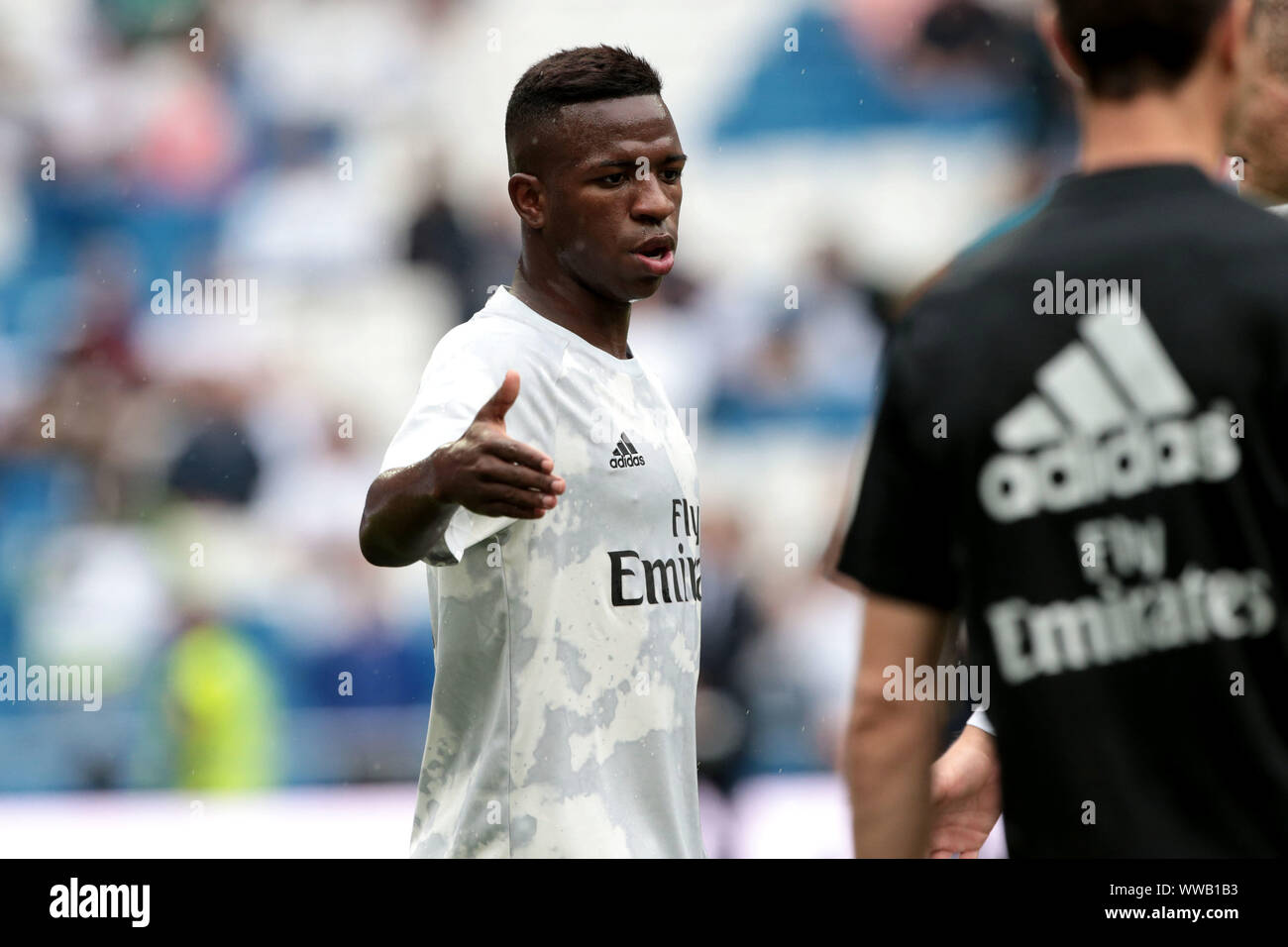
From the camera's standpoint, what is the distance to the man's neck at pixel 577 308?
2.88 m

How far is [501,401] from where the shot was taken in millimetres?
2293

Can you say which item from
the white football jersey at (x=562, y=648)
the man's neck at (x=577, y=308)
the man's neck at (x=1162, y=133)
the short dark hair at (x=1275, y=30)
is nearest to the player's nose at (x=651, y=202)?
the man's neck at (x=577, y=308)

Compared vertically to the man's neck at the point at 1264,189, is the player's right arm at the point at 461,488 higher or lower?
lower

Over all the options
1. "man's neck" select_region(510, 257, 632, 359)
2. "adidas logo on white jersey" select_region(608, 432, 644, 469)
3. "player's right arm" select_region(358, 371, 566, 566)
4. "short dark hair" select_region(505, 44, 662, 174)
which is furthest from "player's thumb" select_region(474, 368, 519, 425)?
"short dark hair" select_region(505, 44, 662, 174)

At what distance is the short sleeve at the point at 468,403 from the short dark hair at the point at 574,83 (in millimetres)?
452

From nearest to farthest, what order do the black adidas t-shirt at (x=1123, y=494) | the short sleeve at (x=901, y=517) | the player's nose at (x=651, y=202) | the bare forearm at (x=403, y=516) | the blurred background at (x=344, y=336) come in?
the black adidas t-shirt at (x=1123, y=494), the short sleeve at (x=901, y=517), the bare forearm at (x=403, y=516), the player's nose at (x=651, y=202), the blurred background at (x=344, y=336)

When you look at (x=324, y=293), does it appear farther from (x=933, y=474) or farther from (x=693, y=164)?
(x=933, y=474)

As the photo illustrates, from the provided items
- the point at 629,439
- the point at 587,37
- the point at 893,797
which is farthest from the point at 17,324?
the point at 893,797

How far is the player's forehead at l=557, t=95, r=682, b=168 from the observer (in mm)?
2896

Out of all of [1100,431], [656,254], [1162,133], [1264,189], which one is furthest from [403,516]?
[1264,189]

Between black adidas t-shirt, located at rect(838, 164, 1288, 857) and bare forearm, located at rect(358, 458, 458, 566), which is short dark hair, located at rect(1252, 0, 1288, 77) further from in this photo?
bare forearm, located at rect(358, 458, 458, 566)

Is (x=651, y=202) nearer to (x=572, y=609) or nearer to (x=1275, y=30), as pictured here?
(x=572, y=609)

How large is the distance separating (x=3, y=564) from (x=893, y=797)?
5.60 metres

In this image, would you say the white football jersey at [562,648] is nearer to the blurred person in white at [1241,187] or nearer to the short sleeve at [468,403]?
the short sleeve at [468,403]
